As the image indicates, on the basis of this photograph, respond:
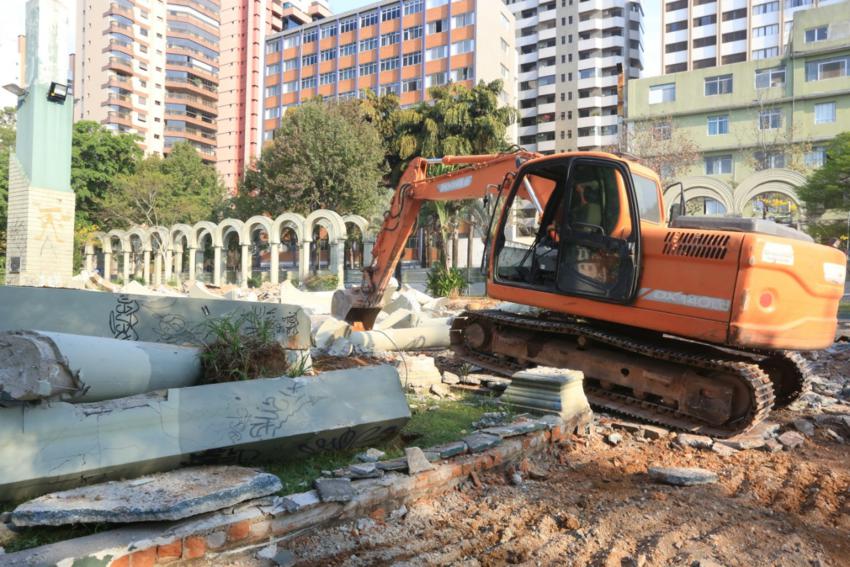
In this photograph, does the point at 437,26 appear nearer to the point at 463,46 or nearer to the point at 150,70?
the point at 463,46

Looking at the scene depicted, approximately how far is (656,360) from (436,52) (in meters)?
51.8

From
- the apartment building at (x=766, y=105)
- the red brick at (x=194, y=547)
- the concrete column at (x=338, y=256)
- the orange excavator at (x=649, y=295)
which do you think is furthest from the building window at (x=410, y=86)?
the red brick at (x=194, y=547)

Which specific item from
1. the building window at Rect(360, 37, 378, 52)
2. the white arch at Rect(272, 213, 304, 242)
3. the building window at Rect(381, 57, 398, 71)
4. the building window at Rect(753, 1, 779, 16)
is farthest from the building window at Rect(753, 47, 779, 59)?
the white arch at Rect(272, 213, 304, 242)

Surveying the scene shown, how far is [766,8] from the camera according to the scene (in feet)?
201

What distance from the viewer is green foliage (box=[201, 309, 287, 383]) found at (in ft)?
15.2

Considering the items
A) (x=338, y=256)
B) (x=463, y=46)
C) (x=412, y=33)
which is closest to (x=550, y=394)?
(x=338, y=256)

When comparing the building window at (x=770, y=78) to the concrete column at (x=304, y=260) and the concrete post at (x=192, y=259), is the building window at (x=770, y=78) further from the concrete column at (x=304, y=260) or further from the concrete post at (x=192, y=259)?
the concrete post at (x=192, y=259)

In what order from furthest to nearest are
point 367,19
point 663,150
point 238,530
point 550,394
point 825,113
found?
1. point 367,19
2. point 825,113
3. point 663,150
4. point 550,394
5. point 238,530

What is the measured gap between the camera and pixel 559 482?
434 cm

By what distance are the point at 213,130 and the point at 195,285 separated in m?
71.6

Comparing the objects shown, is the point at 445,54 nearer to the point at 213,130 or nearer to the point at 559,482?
the point at 213,130

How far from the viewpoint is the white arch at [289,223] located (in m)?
26.0

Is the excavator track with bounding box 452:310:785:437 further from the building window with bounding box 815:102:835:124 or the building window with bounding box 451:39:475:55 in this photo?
the building window with bounding box 451:39:475:55

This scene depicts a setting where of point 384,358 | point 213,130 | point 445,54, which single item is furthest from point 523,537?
point 213,130
